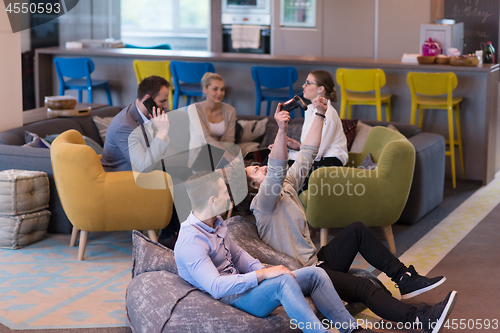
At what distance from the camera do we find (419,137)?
4656 millimetres

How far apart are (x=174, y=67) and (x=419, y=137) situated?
287 cm

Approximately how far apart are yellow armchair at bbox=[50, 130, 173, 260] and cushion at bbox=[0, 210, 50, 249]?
38cm

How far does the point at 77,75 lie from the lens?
668 centimetres

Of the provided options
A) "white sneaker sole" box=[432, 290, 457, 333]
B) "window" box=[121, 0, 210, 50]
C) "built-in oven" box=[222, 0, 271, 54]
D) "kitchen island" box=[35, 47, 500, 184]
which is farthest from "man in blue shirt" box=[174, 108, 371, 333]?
"window" box=[121, 0, 210, 50]

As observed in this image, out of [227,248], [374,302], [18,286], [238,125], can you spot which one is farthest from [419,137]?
[18,286]

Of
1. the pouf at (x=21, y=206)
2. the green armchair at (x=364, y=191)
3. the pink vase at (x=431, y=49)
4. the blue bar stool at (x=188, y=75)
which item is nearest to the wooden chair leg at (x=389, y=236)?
the green armchair at (x=364, y=191)

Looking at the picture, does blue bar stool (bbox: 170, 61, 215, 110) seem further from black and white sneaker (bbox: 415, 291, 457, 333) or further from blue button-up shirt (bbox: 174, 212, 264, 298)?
black and white sneaker (bbox: 415, 291, 457, 333)

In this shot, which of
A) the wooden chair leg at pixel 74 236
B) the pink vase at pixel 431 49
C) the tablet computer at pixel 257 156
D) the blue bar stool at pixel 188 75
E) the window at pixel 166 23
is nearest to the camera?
the tablet computer at pixel 257 156

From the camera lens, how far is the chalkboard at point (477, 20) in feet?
22.9

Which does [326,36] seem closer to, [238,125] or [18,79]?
[238,125]

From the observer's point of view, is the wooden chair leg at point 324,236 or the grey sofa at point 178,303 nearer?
the grey sofa at point 178,303

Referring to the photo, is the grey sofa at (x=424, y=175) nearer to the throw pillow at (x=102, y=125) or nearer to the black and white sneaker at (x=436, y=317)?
the throw pillow at (x=102, y=125)

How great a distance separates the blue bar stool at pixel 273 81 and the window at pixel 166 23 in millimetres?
4338

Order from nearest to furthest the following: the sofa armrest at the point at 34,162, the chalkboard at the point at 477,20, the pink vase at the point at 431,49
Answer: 1. the sofa armrest at the point at 34,162
2. the pink vase at the point at 431,49
3. the chalkboard at the point at 477,20
